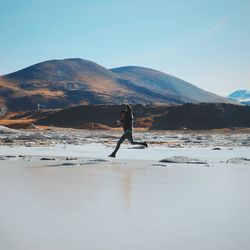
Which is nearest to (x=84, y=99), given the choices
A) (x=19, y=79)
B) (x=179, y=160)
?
(x=19, y=79)

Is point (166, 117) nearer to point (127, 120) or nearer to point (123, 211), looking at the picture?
point (127, 120)

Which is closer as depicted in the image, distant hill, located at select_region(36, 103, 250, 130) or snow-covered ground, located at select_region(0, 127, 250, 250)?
snow-covered ground, located at select_region(0, 127, 250, 250)

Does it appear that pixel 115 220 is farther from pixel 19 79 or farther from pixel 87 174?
pixel 19 79

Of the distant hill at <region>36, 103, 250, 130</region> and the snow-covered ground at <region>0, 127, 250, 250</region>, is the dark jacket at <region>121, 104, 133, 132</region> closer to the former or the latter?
the snow-covered ground at <region>0, 127, 250, 250</region>

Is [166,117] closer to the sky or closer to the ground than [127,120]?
closer to the sky

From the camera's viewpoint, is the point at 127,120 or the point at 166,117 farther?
the point at 166,117

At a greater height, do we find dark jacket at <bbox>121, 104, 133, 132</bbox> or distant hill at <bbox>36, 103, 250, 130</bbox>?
distant hill at <bbox>36, 103, 250, 130</bbox>

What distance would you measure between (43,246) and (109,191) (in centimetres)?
244

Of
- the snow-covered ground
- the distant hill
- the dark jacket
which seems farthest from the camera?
the distant hill

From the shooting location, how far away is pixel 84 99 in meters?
146

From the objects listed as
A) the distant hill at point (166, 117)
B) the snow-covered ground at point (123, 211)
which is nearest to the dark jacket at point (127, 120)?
the snow-covered ground at point (123, 211)

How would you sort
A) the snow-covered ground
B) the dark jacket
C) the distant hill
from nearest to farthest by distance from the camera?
1. the snow-covered ground
2. the dark jacket
3. the distant hill

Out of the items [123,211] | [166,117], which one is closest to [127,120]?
[123,211]

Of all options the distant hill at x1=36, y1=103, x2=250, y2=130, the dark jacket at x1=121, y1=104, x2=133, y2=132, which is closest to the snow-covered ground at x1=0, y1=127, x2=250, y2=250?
the dark jacket at x1=121, y1=104, x2=133, y2=132
